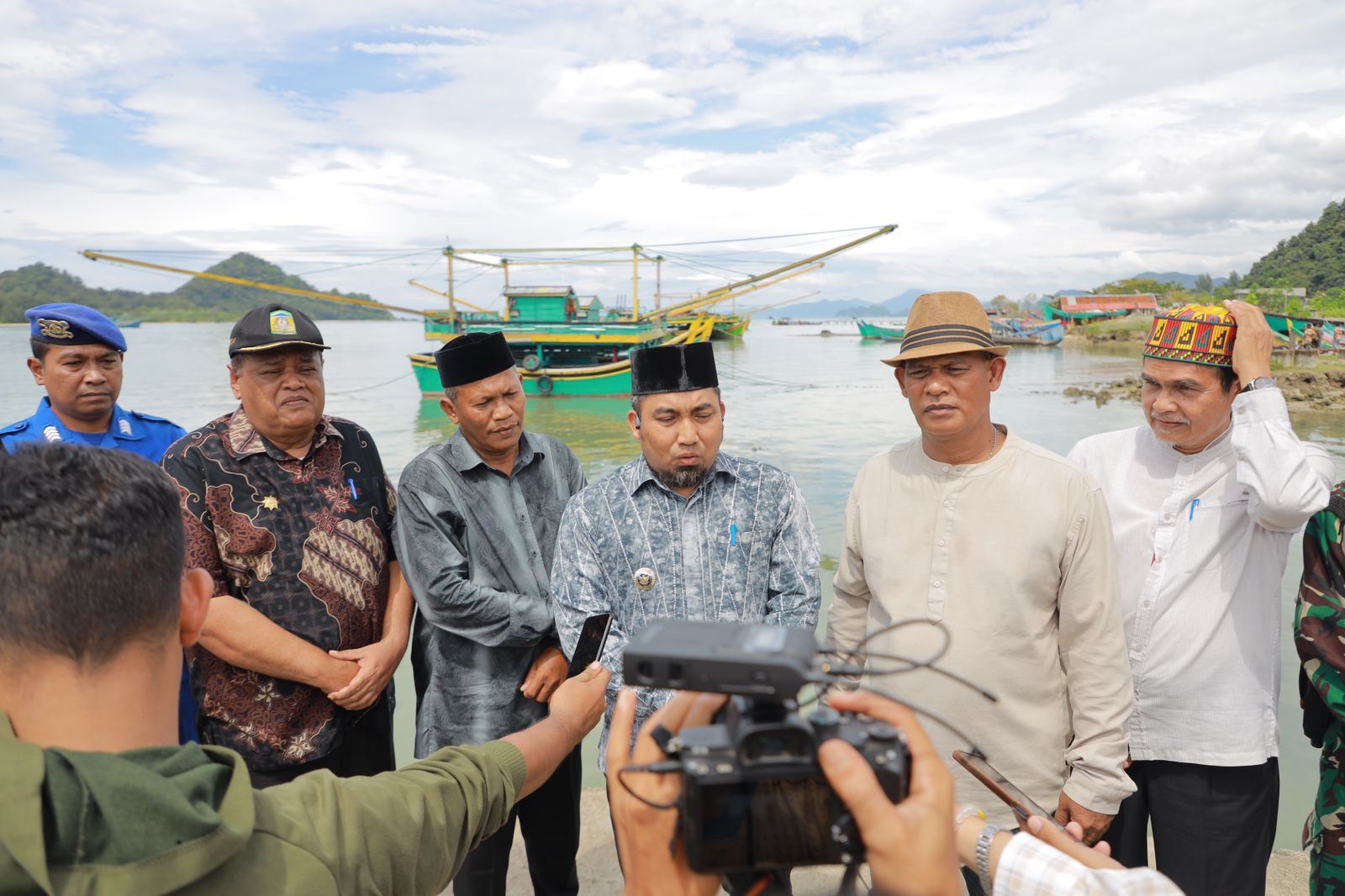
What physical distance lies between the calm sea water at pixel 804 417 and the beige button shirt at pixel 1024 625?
2.68m

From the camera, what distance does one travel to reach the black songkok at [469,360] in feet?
8.50

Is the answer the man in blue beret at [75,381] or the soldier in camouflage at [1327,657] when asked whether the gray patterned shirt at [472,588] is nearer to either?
the man in blue beret at [75,381]

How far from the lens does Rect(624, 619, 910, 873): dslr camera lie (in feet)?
2.90

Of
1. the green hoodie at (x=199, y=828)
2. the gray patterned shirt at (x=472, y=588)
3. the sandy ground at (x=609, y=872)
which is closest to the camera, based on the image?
the green hoodie at (x=199, y=828)

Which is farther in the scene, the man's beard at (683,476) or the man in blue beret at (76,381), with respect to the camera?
the man in blue beret at (76,381)

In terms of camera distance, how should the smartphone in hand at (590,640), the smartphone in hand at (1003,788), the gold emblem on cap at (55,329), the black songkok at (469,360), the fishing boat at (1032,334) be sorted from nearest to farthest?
1. the smartphone in hand at (1003,788)
2. the smartphone in hand at (590,640)
3. the black songkok at (469,360)
4. the gold emblem on cap at (55,329)
5. the fishing boat at (1032,334)

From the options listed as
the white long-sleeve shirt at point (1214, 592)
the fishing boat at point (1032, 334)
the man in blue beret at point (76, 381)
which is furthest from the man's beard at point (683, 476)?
the fishing boat at point (1032, 334)

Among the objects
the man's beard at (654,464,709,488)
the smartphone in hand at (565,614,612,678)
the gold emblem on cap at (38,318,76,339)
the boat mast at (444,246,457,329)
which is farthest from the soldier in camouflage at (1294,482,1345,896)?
the boat mast at (444,246,457,329)

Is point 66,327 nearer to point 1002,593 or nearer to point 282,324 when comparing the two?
point 282,324

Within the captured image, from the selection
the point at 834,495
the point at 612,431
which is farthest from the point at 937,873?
the point at 612,431

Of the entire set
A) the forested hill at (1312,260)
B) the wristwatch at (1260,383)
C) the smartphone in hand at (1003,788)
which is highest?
the forested hill at (1312,260)

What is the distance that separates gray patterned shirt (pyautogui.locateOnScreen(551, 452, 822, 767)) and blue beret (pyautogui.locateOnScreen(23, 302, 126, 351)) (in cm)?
195

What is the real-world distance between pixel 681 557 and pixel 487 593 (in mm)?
638

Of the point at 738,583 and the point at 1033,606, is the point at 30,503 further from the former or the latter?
the point at 1033,606
